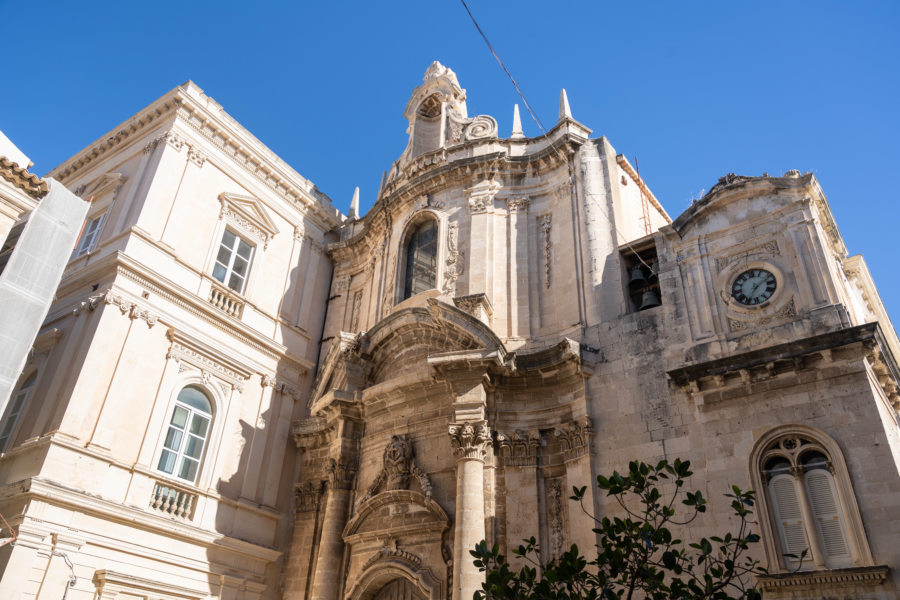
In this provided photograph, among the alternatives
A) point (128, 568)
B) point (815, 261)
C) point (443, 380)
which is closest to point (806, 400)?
point (815, 261)

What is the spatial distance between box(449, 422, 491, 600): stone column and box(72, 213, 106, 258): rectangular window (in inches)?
383

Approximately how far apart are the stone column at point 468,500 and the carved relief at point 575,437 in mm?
1357

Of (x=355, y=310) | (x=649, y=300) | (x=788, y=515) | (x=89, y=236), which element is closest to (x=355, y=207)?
(x=355, y=310)

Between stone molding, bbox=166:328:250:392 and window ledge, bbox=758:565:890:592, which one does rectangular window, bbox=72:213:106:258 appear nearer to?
stone molding, bbox=166:328:250:392

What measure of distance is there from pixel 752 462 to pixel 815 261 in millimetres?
3639

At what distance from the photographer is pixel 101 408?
12.3 metres

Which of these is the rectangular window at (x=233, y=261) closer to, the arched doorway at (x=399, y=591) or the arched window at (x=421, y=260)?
the arched window at (x=421, y=260)

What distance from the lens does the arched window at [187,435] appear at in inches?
525

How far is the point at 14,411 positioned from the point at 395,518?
7932 mm

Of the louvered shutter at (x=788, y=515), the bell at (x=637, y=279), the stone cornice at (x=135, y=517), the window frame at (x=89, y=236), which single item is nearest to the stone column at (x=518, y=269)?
the bell at (x=637, y=279)

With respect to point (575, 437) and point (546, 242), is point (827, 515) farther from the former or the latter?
point (546, 242)

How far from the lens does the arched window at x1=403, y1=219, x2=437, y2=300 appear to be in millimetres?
16422

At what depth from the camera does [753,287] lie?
1185cm

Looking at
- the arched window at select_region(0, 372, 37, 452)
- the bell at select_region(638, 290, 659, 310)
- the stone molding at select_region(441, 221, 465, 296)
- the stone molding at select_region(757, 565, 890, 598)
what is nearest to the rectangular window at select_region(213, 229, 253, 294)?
the arched window at select_region(0, 372, 37, 452)
